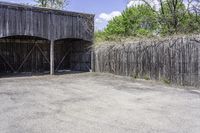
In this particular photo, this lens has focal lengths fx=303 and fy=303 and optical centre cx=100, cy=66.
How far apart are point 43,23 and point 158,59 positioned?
8.32m

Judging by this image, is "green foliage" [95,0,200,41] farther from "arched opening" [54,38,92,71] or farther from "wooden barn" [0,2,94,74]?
"wooden barn" [0,2,94,74]

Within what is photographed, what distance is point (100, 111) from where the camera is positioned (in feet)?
28.2

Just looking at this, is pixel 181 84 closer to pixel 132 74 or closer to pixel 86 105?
pixel 132 74

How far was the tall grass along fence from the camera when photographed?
1415 cm

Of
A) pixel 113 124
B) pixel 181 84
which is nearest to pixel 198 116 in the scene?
pixel 113 124

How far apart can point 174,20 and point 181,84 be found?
1207 centimetres

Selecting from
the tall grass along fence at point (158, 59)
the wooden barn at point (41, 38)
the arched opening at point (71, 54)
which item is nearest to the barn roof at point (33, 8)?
the wooden barn at point (41, 38)

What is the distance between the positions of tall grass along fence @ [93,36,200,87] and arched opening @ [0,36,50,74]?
5765 millimetres

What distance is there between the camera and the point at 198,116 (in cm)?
804

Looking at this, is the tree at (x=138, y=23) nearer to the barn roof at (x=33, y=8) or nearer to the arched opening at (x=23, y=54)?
the barn roof at (x=33, y=8)

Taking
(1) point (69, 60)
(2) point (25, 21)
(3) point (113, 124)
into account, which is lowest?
(3) point (113, 124)

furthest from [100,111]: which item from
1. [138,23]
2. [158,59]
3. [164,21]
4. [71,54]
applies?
[138,23]

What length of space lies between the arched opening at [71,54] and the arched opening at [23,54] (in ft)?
3.15

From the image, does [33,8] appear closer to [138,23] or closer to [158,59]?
[158,59]
